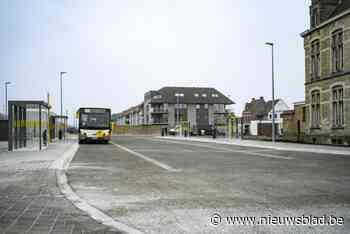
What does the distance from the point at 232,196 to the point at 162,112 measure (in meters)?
97.1

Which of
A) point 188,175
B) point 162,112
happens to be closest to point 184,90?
point 162,112

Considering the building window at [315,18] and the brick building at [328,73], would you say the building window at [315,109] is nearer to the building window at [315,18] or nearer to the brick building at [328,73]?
the brick building at [328,73]

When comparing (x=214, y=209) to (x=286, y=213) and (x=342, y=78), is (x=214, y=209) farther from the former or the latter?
(x=342, y=78)

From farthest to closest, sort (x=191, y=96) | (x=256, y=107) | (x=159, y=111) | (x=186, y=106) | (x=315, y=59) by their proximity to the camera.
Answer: (x=191, y=96), (x=256, y=107), (x=186, y=106), (x=159, y=111), (x=315, y=59)

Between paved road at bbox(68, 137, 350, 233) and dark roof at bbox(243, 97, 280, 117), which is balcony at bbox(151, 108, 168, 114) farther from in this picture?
paved road at bbox(68, 137, 350, 233)

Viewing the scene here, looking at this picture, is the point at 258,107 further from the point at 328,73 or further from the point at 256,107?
the point at 328,73

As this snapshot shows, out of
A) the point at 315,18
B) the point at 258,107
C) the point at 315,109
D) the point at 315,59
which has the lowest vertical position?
the point at 315,109

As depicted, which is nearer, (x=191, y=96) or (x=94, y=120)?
(x=94, y=120)

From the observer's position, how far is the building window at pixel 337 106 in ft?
104

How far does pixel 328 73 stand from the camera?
1308 inches

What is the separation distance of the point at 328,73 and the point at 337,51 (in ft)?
6.55

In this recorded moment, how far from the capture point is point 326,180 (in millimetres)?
11312

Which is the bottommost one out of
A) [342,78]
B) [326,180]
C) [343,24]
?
[326,180]

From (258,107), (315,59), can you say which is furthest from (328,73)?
(258,107)
